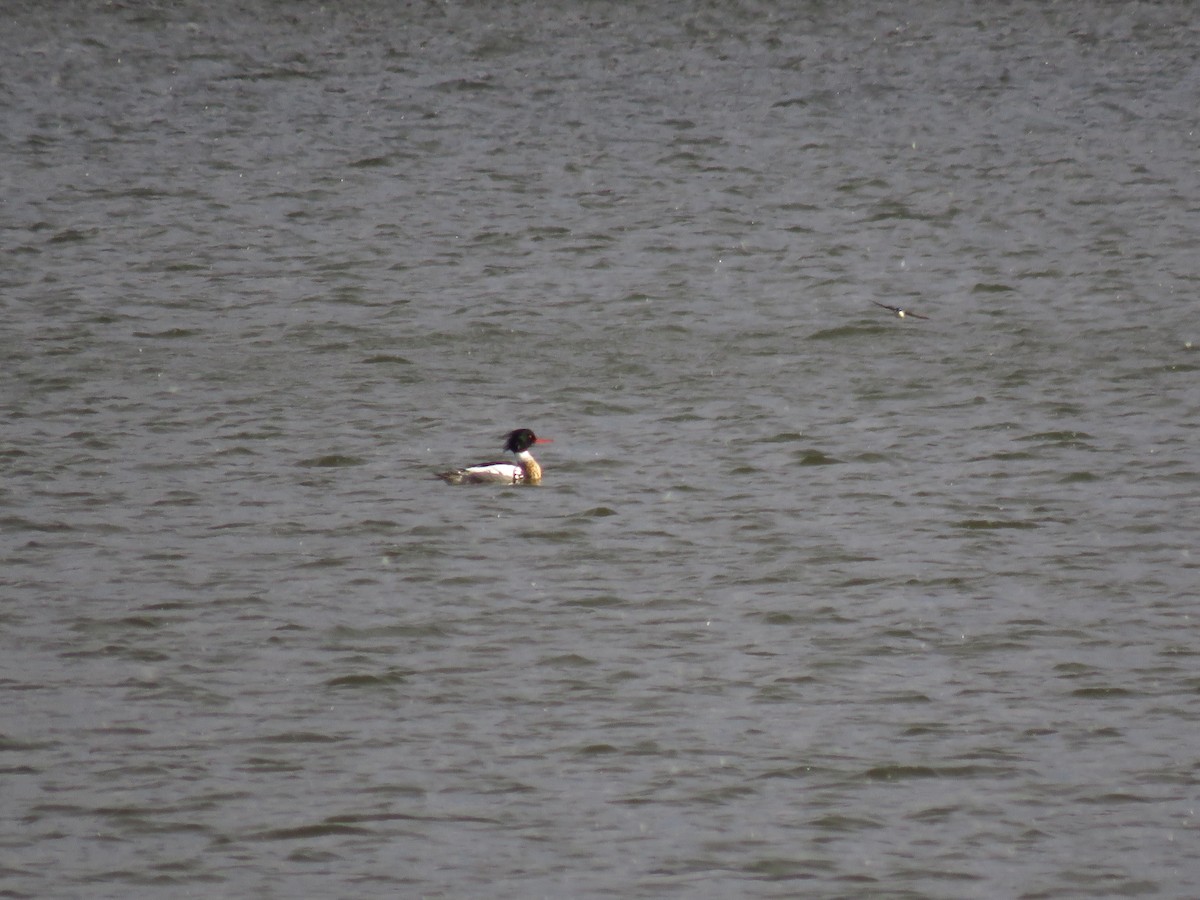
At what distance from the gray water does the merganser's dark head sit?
32 centimetres

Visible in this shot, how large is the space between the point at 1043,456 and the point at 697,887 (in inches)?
289

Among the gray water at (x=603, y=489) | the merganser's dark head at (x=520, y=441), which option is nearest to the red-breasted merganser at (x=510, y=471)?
the merganser's dark head at (x=520, y=441)

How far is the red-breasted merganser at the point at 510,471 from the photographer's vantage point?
14.5 meters

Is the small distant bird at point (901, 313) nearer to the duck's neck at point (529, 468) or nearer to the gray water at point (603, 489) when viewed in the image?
the gray water at point (603, 489)

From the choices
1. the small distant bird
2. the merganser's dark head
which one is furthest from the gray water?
the merganser's dark head

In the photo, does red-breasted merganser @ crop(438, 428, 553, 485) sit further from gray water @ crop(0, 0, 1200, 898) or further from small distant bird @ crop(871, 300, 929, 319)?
small distant bird @ crop(871, 300, 929, 319)

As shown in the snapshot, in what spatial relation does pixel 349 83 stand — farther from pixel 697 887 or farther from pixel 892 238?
pixel 697 887

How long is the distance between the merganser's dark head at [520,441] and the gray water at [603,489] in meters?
0.32

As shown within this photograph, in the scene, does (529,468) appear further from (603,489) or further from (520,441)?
(603,489)

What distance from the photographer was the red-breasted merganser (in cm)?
1452

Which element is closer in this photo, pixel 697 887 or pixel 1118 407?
pixel 697 887

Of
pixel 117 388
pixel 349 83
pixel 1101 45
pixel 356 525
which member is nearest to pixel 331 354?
pixel 117 388

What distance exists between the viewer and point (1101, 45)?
32438mm

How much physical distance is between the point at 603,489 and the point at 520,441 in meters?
0.68
